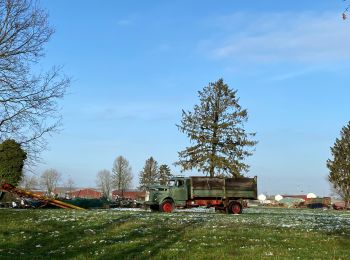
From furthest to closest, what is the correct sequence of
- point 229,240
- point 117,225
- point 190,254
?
point 117,225, point 229,240, point 190,254

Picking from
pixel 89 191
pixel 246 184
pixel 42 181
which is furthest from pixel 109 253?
pixel 89 191

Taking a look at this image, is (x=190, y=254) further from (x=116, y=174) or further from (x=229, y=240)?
(x=116, y=174)

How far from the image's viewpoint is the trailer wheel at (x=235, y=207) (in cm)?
3491

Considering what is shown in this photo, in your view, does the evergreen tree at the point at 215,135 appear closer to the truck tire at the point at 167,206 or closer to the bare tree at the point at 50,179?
the truck tire at the point at 167,206

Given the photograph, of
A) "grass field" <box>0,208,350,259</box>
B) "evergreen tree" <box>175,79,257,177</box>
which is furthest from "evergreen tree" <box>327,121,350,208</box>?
"grass field" <box>0,208,350,259</box>

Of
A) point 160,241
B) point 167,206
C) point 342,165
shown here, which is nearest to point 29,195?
point 167,206

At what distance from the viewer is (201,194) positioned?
1384 inches

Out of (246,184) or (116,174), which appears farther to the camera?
(116,174)

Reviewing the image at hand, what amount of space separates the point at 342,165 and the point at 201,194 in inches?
1720

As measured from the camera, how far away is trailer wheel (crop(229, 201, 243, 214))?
3491cm

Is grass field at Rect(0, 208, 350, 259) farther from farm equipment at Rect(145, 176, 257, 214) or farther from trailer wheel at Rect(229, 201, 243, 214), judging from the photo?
trailer wheel at Rect(229, 201, 243, 214)

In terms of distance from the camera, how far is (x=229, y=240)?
562 inches

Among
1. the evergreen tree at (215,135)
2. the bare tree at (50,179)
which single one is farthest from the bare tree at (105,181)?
the evergreen tree at (215,135)

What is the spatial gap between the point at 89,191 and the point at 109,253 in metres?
143
